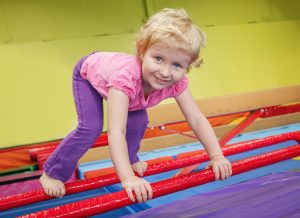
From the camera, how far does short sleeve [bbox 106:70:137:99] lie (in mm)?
1040

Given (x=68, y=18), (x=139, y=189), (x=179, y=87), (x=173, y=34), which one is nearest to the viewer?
(x=139, y=189)

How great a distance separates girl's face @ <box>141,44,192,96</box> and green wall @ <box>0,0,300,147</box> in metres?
3.00

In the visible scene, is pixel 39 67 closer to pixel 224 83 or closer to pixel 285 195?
pixel 224 83

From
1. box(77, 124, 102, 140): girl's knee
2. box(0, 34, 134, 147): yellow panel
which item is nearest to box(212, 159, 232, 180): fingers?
box(77, 124, 102, 140): girl's knee

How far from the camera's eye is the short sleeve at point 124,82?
104 cm

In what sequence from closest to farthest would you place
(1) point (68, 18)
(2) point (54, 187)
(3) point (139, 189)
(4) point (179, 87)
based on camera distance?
(3) point (139, 189)
(2) point (54, 187)
(4) point (179, 87)
(1) point (68, 18)

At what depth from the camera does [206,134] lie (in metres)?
1.20

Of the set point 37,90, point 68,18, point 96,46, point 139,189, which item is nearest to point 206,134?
point 139,189

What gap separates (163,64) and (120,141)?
28 cm

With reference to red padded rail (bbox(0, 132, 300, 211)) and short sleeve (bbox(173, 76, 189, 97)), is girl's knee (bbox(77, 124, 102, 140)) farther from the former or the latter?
short sleeve (bbox(173, 76, 189, 97))

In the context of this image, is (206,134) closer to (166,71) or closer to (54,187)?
(166,71)

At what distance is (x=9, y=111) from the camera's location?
143 inches

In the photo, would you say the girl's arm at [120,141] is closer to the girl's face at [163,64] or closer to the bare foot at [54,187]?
the girl's face at [163,64]

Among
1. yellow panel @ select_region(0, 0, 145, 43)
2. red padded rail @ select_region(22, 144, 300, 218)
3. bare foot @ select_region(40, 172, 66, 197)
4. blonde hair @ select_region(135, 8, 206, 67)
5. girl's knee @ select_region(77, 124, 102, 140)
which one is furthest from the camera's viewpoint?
yellow panel @ select_region(0, 0, 145, 43)
